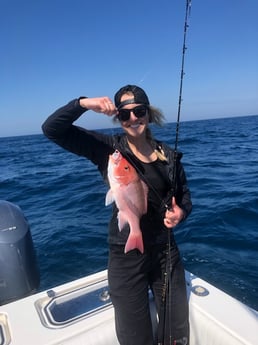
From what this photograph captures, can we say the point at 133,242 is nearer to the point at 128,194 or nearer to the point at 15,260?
the point at 128,194

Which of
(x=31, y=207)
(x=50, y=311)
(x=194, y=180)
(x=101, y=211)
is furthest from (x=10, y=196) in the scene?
(x=50, y=311)

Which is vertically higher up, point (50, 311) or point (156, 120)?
point (156, 120)

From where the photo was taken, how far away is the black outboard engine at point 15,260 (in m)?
3.71

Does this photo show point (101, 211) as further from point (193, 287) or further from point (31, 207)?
point (193, 287)

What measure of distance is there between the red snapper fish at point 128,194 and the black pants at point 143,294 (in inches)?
8.3

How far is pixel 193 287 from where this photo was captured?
3.32 metres

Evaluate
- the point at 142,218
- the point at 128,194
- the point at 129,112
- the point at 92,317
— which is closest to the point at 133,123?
the point at 129,112

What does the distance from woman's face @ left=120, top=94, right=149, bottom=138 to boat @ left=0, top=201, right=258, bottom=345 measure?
1692 mm

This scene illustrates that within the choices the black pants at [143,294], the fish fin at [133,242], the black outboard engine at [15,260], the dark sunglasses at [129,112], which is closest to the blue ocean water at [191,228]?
the dark sunglasses at [129,112]

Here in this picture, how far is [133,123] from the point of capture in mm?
2734

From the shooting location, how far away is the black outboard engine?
3.71 metres

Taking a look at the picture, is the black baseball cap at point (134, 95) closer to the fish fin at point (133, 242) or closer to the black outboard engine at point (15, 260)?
the fish fin at point (133, 242)

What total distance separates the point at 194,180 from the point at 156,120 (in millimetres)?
9036

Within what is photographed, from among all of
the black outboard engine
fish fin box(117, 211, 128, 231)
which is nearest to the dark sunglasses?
fish fin box(117, 211, 128, 231)
